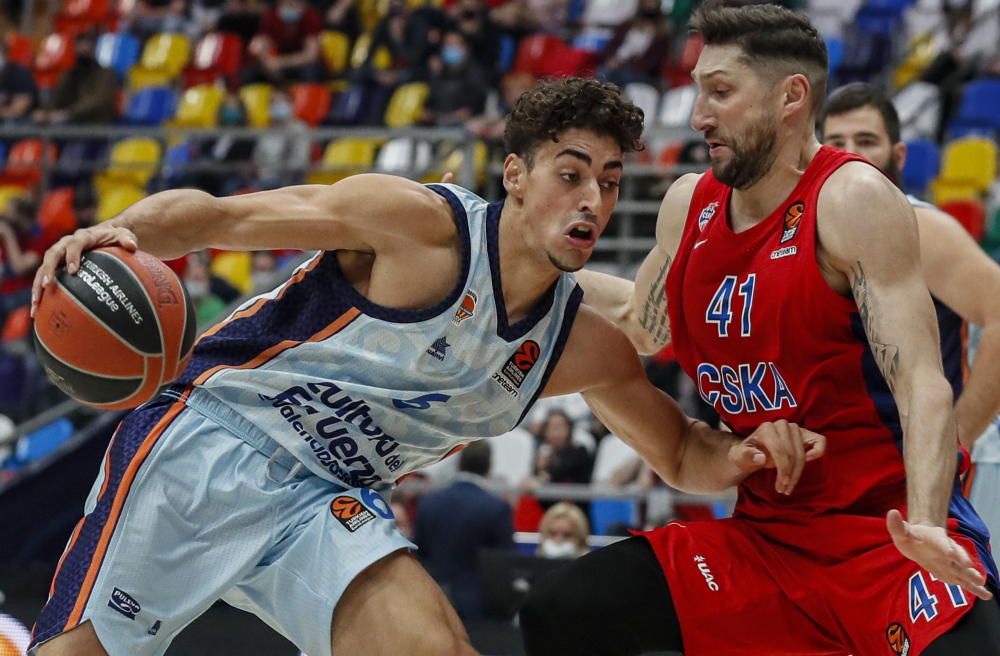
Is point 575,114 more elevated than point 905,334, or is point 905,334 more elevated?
point 575,114

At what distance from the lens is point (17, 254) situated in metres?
11.5

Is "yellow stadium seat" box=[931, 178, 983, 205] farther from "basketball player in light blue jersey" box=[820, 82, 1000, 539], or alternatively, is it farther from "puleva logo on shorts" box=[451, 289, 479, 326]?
"puleva logo on shorts" box=[451, 289, 479, 326]

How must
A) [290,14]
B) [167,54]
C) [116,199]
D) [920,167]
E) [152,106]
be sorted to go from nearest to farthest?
[920,167], [116,199], [152,106], [290,14], [167,54]

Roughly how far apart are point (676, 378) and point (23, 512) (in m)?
4.40

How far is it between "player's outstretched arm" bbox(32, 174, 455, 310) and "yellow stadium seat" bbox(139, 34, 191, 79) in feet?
39.5

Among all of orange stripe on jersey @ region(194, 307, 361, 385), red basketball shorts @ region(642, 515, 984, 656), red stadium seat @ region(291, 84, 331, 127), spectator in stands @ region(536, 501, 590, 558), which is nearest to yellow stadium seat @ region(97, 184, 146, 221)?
red stadium seat @ region(291, 84, 331, 127)

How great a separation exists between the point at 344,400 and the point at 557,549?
12.6 feet

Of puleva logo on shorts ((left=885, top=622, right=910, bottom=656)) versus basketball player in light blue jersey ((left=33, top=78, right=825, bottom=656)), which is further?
basketball player in light blue jersey ((left=33, top=78, right=825, bottom=656))

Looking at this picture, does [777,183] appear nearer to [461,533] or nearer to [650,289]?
[650,289]

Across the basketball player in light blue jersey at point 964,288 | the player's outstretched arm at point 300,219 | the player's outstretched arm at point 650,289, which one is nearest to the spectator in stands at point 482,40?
the basketball player in light blue jersey at point 964,288

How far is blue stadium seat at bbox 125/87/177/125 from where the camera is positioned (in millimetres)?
14156

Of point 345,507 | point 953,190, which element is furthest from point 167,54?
point 345,507

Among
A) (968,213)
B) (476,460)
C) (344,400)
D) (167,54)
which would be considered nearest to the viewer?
(344,400)

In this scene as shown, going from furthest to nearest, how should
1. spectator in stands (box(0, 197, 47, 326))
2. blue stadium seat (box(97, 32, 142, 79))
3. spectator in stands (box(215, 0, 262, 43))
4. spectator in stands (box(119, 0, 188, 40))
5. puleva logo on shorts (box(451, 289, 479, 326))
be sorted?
spectator in stands (box(119, 0, 188, 40)), blue stadium seat (box(97, 32, 142, 79)), spectator in stands (box(215, 0, 262, 43)), spectator in stands (box(0, 197, 47, 326)), puleva logo on shorts (box(451, 289, 479, 326))
